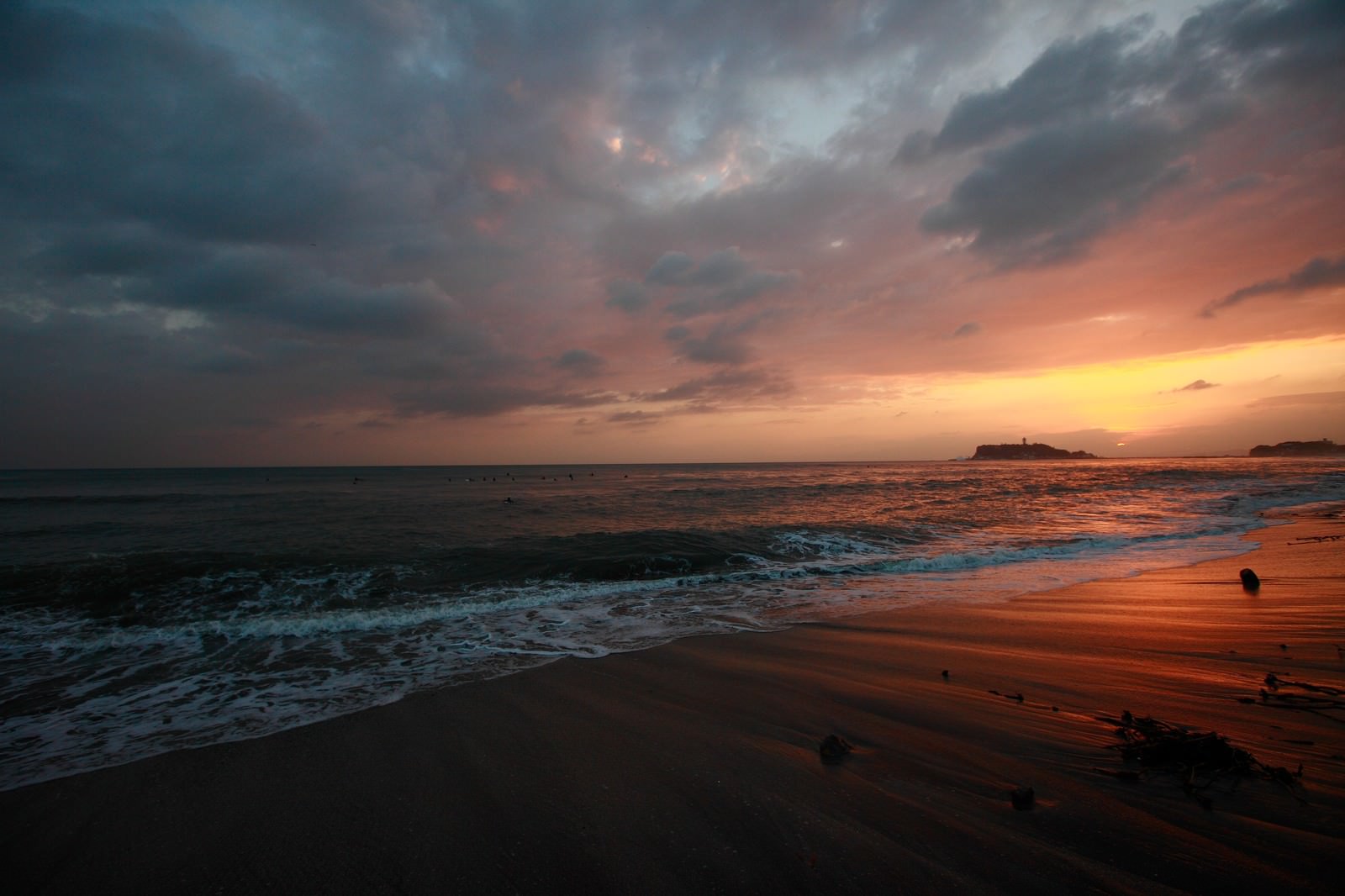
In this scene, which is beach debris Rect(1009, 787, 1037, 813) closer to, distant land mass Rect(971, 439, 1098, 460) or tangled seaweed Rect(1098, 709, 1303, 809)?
tangled seaweed Rect(1098, 709, 1303, 809)

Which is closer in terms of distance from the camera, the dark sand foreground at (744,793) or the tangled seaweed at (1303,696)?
the dark sand foreground at (744,793)

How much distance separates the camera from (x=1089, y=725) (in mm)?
4297

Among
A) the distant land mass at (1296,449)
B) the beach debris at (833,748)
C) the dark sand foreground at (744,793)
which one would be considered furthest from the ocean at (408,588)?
the distant land mass at (1296,449)

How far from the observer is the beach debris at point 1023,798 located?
10.5 ft

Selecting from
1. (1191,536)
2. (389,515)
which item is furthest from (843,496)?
(389,515)

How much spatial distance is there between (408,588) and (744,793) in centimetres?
1014

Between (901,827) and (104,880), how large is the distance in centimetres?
483

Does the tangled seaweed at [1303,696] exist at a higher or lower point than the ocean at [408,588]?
higher

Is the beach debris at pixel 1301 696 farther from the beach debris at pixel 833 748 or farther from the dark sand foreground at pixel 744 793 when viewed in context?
the beach debris at pixel 833 748

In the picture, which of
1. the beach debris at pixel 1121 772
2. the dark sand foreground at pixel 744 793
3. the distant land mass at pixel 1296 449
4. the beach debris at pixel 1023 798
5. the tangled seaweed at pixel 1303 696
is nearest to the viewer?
the dark sand foreground at pixel 744 793

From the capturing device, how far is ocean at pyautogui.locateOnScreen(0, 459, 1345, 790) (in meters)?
5.96

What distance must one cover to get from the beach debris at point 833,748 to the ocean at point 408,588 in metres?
3.66

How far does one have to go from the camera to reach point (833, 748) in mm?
4039

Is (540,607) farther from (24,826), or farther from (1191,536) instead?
(1191,536)
